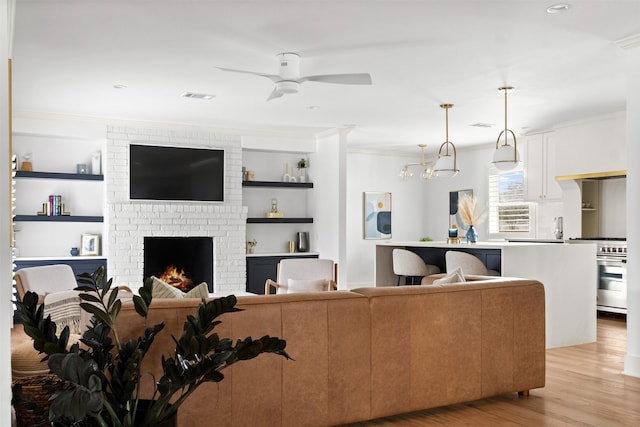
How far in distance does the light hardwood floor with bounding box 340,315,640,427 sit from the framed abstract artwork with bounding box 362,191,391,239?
19.5 feet

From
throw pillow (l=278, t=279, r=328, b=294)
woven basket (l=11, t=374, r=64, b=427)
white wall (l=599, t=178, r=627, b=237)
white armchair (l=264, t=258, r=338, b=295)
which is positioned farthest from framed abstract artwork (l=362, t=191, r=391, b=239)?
woven basket (l=11, t=374, r=64, b=427)

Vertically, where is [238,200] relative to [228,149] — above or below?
below

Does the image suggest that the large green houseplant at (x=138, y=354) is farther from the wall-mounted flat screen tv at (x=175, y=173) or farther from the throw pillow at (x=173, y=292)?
the wall-mounted flat screen tv at (x=175, y=173)

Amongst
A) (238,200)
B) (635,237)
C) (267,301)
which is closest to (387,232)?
(238,200)

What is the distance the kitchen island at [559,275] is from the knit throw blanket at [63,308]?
354 centimetres

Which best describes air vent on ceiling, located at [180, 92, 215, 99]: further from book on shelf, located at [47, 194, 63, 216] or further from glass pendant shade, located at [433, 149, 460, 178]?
glass pendant shade, located at [433, 149, 460, 178]

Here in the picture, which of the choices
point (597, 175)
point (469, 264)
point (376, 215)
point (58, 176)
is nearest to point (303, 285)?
point (469, 264)

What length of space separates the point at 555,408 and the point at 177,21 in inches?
137

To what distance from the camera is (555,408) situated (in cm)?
358

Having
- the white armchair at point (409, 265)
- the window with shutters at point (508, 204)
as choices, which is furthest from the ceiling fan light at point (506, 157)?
the window with shutters at point (508, 204)

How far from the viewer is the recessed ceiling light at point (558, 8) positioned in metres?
3.81

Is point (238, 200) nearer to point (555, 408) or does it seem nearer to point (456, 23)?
point (456, 23)

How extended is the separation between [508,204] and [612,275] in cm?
246

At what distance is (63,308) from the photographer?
4348 millimetres
